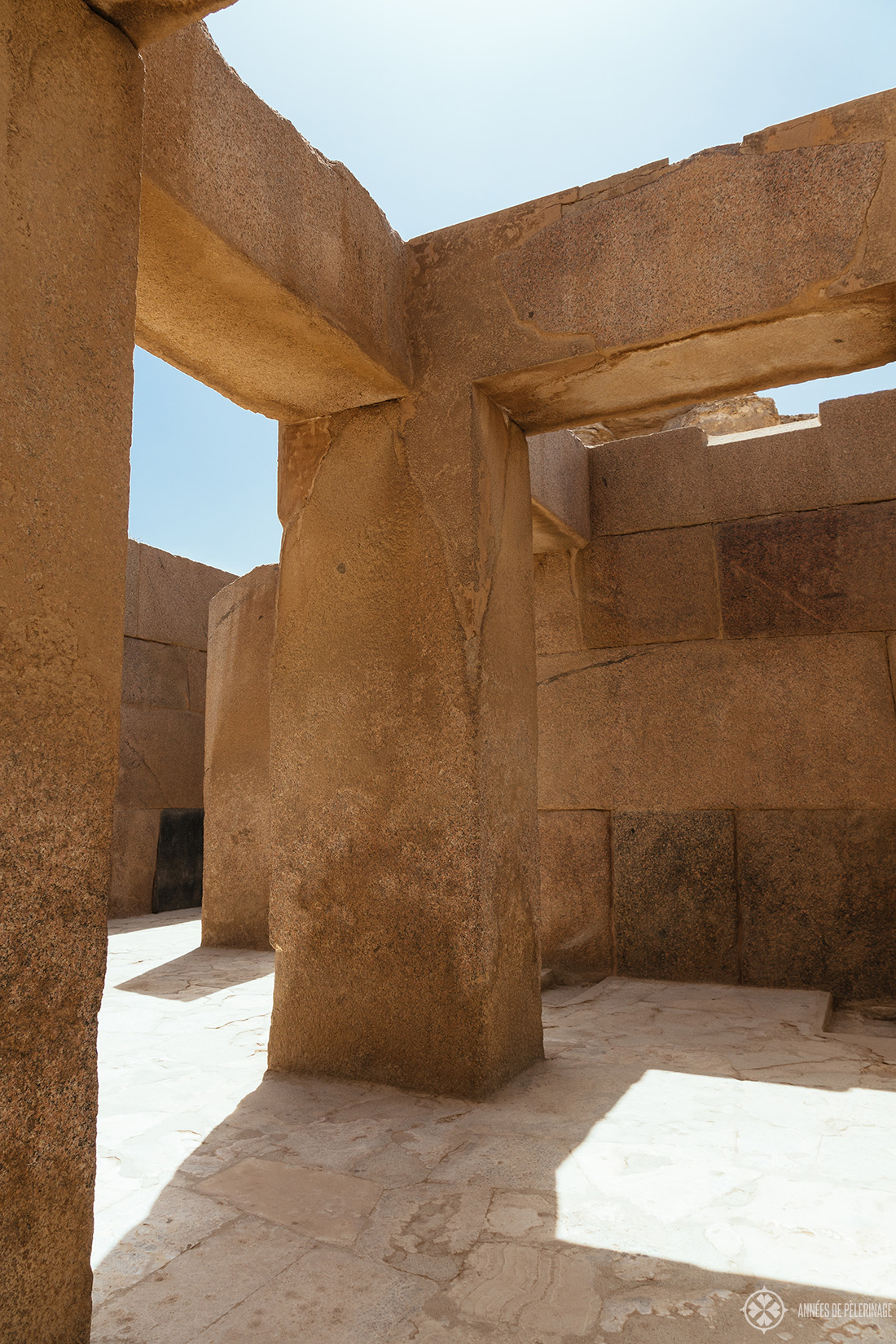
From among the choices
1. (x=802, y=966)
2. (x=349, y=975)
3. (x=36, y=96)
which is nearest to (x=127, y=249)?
(x=36, y=96)

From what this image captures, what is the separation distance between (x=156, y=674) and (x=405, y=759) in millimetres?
5288

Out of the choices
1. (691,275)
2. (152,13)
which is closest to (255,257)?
(152,13)

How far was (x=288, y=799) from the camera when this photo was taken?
3049 mm

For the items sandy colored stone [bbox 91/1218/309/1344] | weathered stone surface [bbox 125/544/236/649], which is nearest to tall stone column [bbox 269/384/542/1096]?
sandy colored stone [bbox 91/1218/309/1344]

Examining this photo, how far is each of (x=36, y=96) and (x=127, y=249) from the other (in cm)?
25

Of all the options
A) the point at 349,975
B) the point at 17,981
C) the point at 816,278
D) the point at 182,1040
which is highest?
the point at 816,278

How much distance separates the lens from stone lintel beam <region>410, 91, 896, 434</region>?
99.1 inches

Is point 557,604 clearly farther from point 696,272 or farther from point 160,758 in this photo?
point 160,758

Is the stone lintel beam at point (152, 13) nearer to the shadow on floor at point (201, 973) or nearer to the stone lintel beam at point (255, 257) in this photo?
the stone lintel beam at point (255, 257)

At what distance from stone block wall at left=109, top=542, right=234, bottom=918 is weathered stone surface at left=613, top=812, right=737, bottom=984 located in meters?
4.26

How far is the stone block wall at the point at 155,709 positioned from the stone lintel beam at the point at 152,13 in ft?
19.2

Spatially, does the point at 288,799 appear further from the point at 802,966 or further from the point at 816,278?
the point at 802,966

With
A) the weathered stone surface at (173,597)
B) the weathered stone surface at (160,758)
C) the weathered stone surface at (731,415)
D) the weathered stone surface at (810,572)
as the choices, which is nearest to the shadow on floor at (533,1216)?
the weathered stone surface at (810,572)

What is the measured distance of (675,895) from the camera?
14.4 feet
